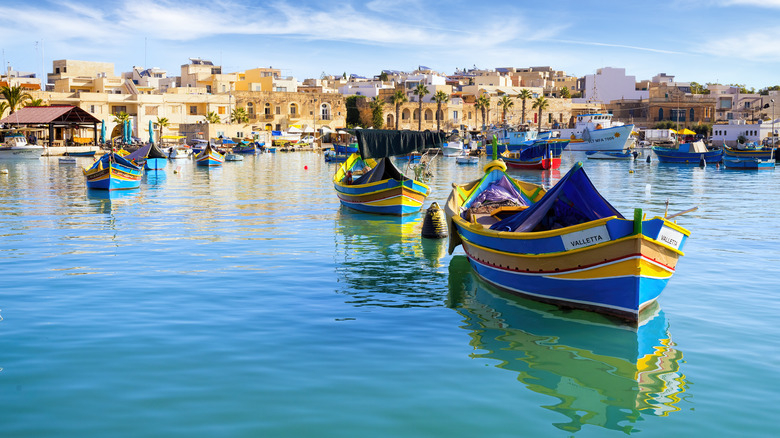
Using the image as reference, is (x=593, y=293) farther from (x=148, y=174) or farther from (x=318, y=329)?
(x=148, y=174)

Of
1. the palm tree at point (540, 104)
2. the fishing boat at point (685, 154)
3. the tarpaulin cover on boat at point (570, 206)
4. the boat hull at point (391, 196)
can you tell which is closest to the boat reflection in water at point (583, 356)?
the tarpaulin cover on boat at point (570, 206)

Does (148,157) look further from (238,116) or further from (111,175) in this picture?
(238,116)

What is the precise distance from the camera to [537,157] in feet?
194

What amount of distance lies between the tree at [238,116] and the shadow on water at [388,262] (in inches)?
3319

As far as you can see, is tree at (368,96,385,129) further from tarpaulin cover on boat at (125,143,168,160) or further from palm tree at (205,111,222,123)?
tarpaulin cover on boat at (125,143,168,160)

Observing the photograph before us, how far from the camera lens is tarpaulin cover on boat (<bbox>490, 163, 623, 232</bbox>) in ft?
39.7

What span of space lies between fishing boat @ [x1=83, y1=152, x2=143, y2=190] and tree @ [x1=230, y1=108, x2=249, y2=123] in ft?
226

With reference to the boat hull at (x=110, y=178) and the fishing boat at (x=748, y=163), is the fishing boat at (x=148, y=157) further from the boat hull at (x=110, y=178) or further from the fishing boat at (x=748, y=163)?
the fishing boat at (x=748, y=163)

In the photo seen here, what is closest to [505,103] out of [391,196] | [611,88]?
[611,88]

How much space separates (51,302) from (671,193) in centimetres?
3265

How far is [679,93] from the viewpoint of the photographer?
12100cm

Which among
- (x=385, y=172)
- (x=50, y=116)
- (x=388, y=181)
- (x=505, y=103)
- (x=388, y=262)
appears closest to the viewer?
(x=388, y=262)

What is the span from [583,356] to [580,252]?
1770mm

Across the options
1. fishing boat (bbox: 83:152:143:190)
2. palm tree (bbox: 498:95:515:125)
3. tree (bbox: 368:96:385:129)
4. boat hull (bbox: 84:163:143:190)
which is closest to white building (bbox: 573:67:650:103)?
palm tree (bbox: 498:95:515:125)
